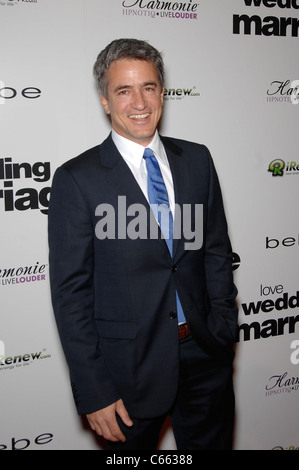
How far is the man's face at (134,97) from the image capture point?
1546 mm

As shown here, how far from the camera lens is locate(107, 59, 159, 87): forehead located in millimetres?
1543

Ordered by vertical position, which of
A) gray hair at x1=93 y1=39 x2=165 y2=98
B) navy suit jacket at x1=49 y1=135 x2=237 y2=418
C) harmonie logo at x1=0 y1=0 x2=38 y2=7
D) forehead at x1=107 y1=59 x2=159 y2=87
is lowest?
navy suit jacket at x1=49 y1=135 x2=237 y2=418

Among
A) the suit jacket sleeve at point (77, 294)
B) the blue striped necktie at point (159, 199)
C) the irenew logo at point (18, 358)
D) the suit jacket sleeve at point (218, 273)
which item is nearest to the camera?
the suit jacket sleeve at point (77, 294)

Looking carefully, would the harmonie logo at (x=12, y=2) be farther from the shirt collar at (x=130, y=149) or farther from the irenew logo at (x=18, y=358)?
the irenew logo at (x=18, y=358)

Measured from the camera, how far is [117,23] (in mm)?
2107

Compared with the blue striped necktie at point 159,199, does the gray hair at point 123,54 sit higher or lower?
higher

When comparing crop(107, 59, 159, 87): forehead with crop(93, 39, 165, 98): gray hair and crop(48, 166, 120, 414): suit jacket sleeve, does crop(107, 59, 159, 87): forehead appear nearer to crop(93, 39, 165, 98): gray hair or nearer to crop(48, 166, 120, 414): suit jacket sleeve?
crop(93, 39, 165, 98): gray hair

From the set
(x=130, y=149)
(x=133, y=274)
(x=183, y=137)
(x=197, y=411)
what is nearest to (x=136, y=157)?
(x=130, y=149)

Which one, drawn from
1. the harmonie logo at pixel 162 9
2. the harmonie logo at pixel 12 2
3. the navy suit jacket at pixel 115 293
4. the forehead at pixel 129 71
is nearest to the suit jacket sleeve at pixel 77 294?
the navy suit jacket at pixel 115 293

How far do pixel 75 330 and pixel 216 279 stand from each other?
575 mm

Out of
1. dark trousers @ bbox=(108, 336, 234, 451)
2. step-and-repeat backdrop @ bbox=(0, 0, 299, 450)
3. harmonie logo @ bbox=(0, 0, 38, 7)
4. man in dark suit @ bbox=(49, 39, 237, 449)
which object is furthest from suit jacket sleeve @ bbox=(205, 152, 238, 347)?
harmonie logo @ bbox=(0, 0, 38, 7)

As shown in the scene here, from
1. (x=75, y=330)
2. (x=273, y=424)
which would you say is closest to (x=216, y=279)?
(x=75, y=330)

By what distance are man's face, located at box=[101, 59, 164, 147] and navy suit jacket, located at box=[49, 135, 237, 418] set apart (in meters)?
0.10
